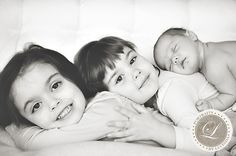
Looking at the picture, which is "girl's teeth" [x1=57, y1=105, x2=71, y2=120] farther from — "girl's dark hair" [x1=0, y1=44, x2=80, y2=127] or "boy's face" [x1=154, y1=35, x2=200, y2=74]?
"boy's face" [x1=154, y1=35, x2=200, y2=74]

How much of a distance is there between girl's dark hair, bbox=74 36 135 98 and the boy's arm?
287 mm

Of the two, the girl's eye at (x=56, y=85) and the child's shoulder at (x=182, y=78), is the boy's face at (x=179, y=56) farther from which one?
the girl's eye at (x=56, y=85)

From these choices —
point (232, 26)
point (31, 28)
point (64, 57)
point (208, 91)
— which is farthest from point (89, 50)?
point (232, 26)

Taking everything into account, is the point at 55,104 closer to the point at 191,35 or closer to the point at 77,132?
the point at 77,132

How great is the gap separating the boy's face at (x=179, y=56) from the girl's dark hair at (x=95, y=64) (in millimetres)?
135

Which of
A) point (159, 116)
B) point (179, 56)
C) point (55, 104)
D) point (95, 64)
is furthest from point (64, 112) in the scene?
point (179, 56)

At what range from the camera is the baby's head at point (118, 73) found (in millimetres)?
963

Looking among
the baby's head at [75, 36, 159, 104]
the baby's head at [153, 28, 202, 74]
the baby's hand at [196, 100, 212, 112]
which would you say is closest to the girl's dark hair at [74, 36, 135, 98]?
the baby's head at [75, 36, 159, 104]

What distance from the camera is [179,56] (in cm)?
101

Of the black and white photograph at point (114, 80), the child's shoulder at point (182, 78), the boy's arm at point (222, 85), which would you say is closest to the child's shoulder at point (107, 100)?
the black and white photograph at point (114, 80)

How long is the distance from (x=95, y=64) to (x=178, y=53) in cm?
25

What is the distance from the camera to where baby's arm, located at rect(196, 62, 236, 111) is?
38.2 inches

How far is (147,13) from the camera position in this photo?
1.12m

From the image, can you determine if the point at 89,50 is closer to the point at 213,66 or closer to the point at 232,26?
the point at 213,66
